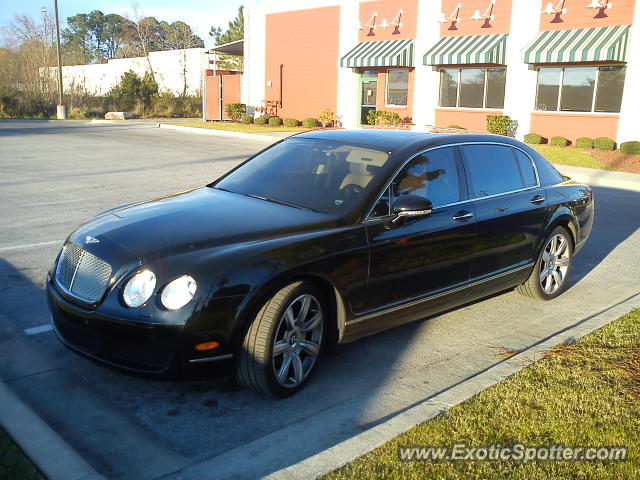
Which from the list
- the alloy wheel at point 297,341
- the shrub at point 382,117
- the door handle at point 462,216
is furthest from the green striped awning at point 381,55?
the alloy wheel at point 297,341

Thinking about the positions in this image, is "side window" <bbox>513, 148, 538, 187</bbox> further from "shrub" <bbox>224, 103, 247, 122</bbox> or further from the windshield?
"shrub" <bbox>224, 103, 247, 122</bbox>

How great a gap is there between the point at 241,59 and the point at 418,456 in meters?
44.4

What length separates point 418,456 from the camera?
338 centimetres

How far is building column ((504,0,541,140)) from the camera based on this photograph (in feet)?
81.9

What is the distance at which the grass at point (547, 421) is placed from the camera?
3277 millimetres

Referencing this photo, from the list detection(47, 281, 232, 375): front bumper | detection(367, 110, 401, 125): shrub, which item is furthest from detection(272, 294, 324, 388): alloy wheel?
detection(367, 110, 401, 125): shrub

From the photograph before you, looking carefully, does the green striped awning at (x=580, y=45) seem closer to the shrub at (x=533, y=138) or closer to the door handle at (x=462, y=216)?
the shrub at (x=533, y=138)

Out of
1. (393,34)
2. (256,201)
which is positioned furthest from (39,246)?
(393,34)

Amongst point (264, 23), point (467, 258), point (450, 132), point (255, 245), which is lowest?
point (467, 258)

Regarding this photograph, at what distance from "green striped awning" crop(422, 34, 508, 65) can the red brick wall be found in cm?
674

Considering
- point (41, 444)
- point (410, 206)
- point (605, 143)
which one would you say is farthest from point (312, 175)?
point (605, 143)

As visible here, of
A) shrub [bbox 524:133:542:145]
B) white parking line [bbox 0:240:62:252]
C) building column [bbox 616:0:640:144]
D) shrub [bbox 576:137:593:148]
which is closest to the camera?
white parking line [bbox 0:240:62:252]

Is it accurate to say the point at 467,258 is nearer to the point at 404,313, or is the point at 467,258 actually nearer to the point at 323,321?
the point at 404,313

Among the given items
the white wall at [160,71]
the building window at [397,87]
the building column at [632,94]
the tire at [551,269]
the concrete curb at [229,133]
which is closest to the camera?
the tire at [551,269]
